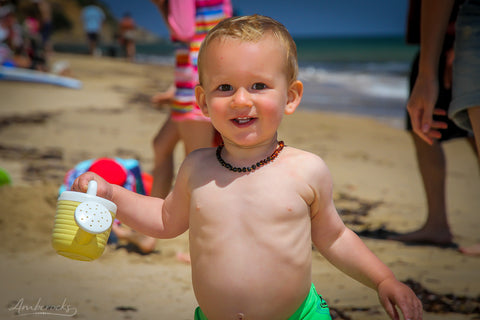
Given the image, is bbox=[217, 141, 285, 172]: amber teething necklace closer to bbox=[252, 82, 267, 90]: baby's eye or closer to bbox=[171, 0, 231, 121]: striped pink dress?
bbox=[252, 82, 267, 90]: baby's eye

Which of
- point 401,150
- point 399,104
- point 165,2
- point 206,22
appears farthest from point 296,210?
point 399,104

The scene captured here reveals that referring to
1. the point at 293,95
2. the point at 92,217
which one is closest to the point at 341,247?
the point at 293,95

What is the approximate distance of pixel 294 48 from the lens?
1612mm

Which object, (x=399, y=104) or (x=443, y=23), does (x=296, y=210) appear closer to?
(x=443, y=23)

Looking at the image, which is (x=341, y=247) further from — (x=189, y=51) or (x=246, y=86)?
(x=189, y=51)

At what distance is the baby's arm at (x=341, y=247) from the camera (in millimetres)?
1517

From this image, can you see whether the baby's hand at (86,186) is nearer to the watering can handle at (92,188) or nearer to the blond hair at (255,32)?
the watering can handle at (92,188)

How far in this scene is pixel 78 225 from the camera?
1.41 meters

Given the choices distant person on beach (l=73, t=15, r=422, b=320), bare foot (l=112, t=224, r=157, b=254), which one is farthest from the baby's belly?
bare foot (l=112, t=224, r=157, b=254)

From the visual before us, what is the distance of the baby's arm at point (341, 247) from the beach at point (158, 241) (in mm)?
662

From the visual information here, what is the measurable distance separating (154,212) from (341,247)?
631 millimetres

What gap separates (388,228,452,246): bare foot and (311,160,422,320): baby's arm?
1.74m

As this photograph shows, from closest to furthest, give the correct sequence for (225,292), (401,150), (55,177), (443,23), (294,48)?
(225,292) → (294,48) → (443,23) → (55,177) → (401,150)

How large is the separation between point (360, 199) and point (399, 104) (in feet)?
24.2
